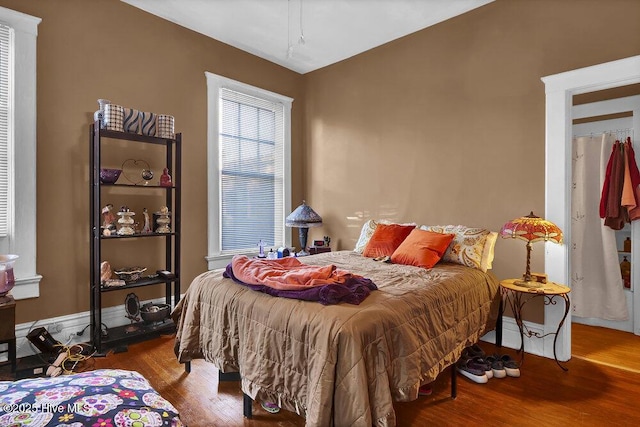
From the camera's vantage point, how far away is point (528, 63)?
3084 millimetres

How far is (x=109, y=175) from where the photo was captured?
3.04 meters

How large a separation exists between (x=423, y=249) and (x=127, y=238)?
105 inches

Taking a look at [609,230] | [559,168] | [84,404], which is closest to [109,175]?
[84,404]

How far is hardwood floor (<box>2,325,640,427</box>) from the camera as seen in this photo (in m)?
2.03

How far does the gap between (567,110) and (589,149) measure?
1.24 metres

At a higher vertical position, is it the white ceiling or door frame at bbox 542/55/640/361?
the white ceiling

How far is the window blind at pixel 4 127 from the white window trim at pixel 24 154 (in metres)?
0.04

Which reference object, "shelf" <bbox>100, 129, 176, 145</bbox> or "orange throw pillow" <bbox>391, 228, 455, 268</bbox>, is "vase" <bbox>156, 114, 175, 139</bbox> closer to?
"shelf" <bbox>100, 129, 176, 145</bbox>

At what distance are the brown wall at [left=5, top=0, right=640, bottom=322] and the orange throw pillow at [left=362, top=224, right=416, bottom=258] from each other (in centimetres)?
→ 54

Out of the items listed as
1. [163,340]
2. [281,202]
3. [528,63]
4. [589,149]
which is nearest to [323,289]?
[163,340]

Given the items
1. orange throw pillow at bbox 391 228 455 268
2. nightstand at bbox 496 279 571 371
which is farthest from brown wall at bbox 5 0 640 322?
orange throw pillow at bbox 391 228 455 268

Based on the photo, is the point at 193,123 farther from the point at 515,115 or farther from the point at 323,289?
the point at 515,115

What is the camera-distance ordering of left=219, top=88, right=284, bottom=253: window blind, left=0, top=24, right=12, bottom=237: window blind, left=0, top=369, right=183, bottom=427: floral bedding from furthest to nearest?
left=219, top=88, right=284, bottom=253: window blind → left=0, top=24, right=12, bottom=237: window blind → left=0, top=369, right=183, bottom=427: floral bedding

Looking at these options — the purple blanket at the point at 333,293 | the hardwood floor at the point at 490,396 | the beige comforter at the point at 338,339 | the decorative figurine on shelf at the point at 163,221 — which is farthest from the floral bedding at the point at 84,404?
the decorative figurine on shelf at the point at 163,221
